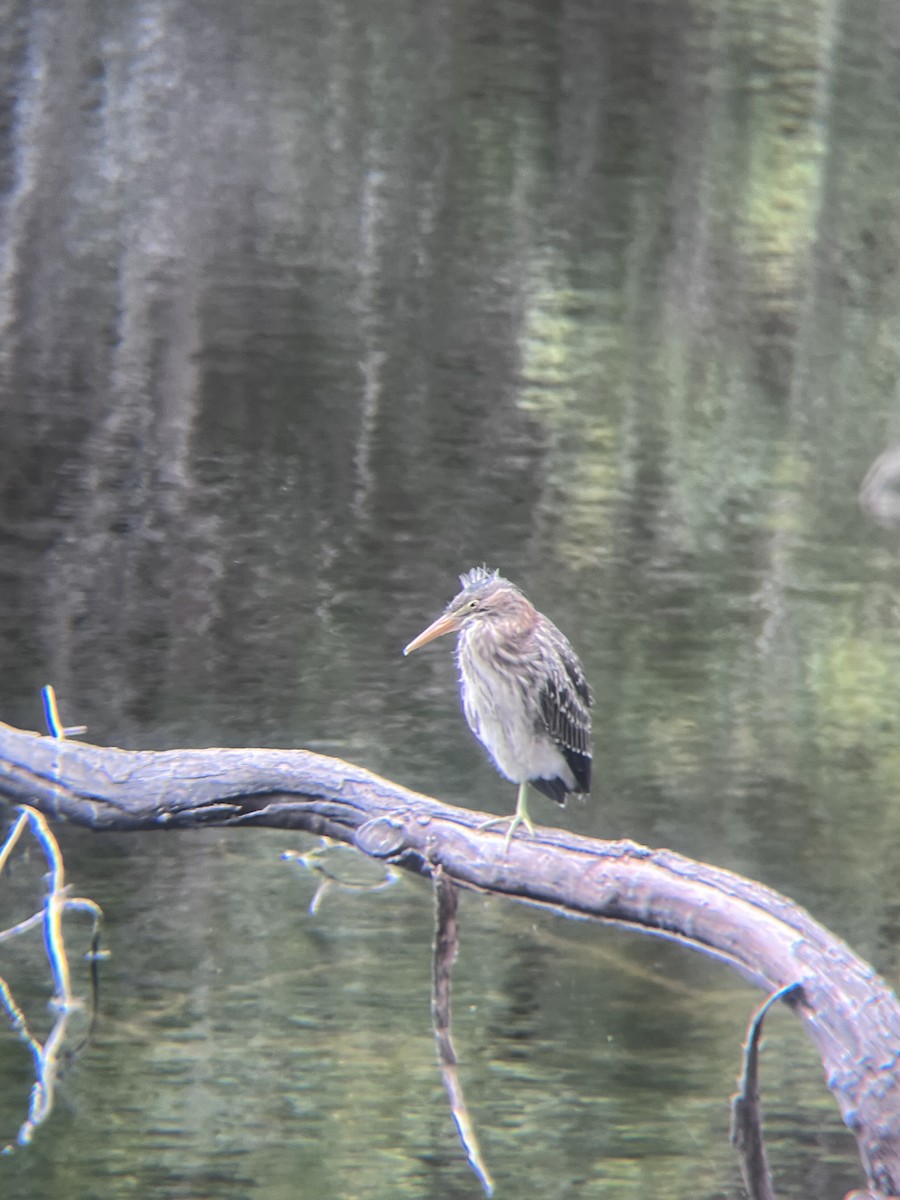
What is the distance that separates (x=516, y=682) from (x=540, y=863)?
40 centimetres

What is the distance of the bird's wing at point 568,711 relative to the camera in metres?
1.81

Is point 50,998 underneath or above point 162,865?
underneath

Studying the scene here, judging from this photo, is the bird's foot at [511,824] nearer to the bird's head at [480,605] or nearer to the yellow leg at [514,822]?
the yellow leg at [514,822]

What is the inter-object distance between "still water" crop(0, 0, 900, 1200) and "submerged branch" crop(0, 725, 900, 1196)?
678 mm

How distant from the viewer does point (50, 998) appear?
7.32 ft

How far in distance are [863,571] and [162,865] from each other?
5.04 feet

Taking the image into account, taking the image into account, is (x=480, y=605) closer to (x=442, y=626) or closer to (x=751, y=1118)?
(x=442, y=626)

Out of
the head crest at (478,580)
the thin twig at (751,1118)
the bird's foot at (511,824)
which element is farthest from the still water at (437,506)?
the thin twig at (751,1118)

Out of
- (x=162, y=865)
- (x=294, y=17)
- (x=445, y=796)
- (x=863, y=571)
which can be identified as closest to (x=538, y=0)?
(x=294, y=17)

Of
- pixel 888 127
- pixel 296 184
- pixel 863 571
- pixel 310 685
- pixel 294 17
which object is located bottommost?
pixel 310 685

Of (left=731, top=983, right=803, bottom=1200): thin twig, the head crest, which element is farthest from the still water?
(left=731, top=983, right=803, bottom=1200): thin twig

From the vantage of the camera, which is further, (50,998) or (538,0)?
(538,0)

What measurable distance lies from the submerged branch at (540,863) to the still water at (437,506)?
678 mm

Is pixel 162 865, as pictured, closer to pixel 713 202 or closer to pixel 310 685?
pixel 310 685
